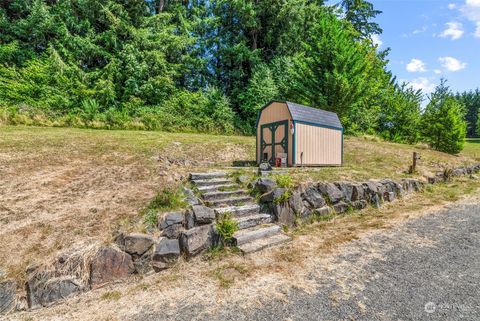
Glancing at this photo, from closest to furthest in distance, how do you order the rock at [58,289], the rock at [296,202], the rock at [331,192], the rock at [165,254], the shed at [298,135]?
the rock at [58,289] → the rock at [165,254] → the rock at [296,202] → the rock at [331,192] → the shed at [298,135]

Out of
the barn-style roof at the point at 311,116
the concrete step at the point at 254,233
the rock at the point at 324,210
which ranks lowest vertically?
the concrete step at the point at 254,233

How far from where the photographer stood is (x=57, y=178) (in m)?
5.09

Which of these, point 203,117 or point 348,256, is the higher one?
point 203,117

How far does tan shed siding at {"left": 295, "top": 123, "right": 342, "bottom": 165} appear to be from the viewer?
8164mm

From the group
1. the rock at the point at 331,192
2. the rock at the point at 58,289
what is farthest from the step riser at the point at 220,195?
the rock at the point at 58,289

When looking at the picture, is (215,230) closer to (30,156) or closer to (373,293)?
(373,293)

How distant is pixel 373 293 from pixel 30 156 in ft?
25.0

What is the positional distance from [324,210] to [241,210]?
224 cm

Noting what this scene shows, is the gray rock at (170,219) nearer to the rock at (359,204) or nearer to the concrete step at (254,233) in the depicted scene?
the concrete step at (254,233)

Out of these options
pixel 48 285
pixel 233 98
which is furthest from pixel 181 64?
pixel 48 285

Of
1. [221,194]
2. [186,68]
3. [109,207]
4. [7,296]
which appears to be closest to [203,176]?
[221,194]

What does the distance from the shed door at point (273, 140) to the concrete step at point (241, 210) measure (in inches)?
138

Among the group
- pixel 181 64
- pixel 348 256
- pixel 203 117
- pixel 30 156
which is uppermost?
pixel 181 64

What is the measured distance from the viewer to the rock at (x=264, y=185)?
5516 millimetres
